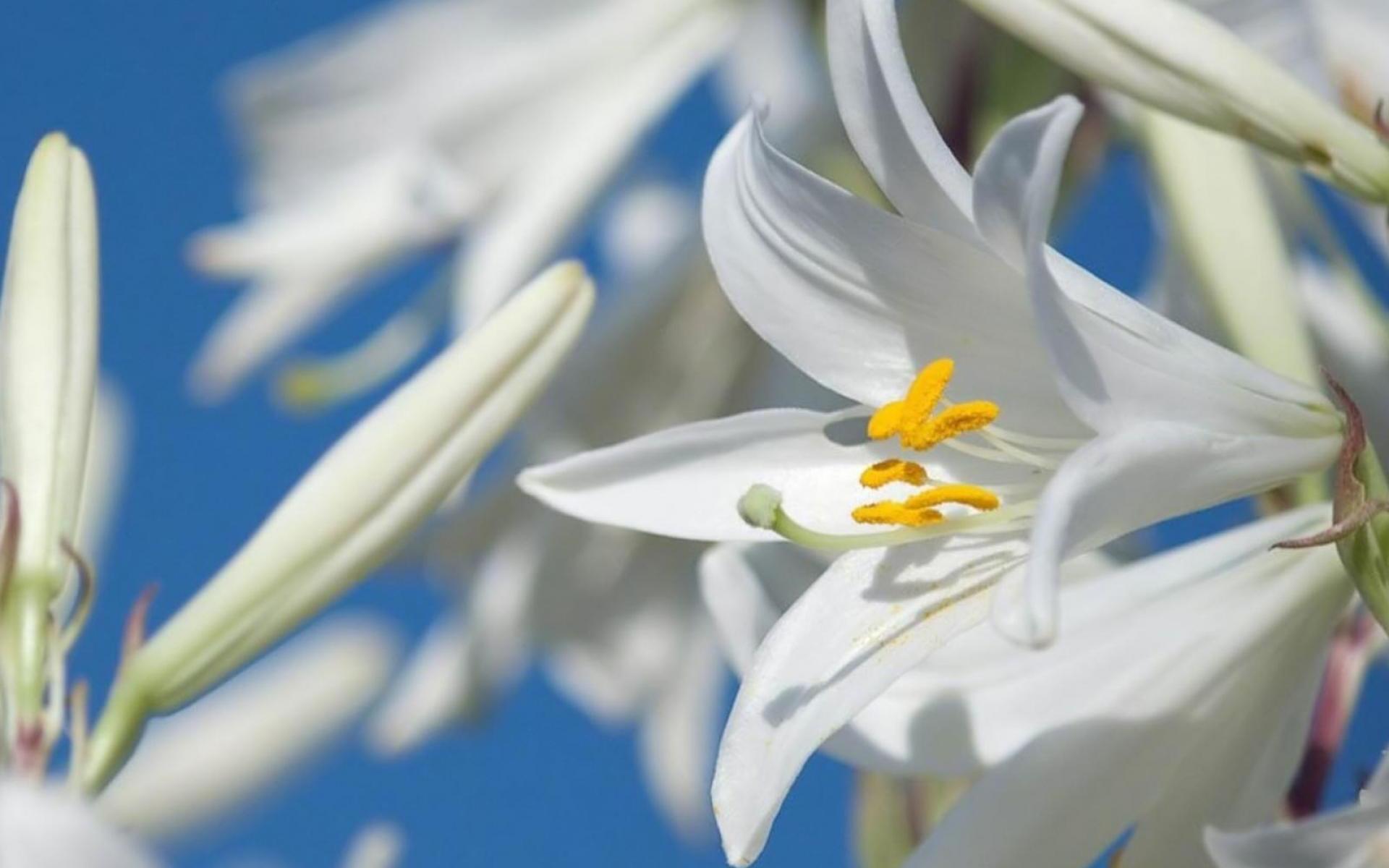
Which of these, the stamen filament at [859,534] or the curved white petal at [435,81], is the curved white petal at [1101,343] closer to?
the stamen filament at [859,534]

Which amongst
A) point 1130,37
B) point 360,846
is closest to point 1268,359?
point 1130,37

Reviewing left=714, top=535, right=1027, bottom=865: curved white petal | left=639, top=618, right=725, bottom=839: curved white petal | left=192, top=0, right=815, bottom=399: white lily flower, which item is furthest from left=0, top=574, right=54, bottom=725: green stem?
left=639, top=618, right=725, bottom=839: curved white petal

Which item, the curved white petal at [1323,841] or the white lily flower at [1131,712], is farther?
the white lily flower at [1131,712]

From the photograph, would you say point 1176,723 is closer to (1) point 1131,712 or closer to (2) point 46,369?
(1) point 1131,712

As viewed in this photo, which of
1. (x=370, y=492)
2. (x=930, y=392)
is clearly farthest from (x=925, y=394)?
(x=370, y=492)

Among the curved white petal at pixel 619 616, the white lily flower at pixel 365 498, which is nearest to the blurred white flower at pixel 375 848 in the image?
the white lily flower at pixel 365 498
